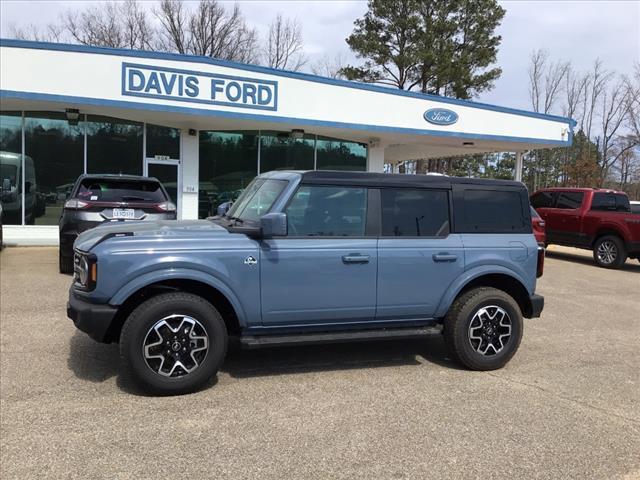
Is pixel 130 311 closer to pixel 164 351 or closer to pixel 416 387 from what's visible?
pixel 164 351

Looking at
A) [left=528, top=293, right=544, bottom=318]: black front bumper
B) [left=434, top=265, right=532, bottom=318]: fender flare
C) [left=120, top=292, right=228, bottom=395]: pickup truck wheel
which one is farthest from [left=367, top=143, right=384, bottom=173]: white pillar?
Result: [left=120, top=292, right=228, bottom=395]: pickup truck wheel

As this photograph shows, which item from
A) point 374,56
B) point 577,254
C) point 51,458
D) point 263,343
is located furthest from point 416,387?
point 374,56

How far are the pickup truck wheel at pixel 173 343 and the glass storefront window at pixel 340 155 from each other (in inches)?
534

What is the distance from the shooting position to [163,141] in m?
15.4

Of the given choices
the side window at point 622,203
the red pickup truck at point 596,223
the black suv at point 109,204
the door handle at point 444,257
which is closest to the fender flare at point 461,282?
the door handle at point 444,257

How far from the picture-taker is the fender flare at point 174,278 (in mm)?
4145

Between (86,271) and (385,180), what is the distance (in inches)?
105

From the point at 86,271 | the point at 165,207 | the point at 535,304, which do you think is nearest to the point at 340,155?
the point at 165,207

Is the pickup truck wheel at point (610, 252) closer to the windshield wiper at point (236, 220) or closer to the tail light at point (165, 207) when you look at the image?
the tail light at point (165, 207)

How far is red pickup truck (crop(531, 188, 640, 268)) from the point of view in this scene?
13.4 meters

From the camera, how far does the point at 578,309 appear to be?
330 inches

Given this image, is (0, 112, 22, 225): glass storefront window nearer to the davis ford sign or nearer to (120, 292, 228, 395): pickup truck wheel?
the davis ford sign

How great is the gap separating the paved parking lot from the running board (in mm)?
378

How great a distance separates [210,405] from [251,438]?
639 mm
